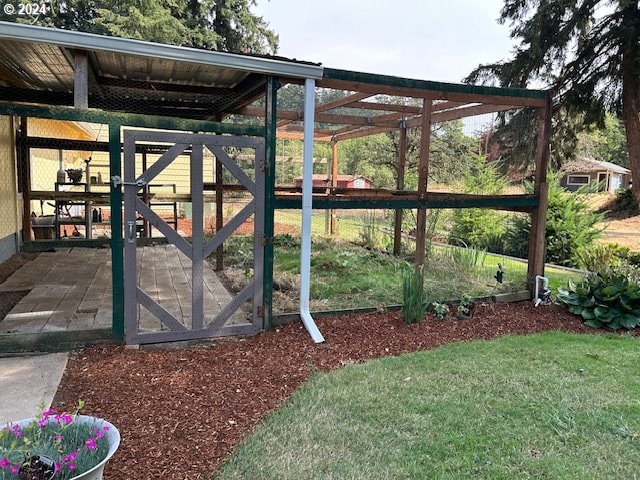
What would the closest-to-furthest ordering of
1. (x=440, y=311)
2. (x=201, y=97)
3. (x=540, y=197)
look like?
(x=440, y=311), (x=540, y=197), (x=201, y=97)

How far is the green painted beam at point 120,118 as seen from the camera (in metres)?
3.25

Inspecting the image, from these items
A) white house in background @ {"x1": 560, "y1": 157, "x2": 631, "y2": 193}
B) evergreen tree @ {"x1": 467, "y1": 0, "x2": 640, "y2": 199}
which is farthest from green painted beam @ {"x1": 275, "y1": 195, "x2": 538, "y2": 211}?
white house in background @ {"x1": 560, "y1": 157, "x2": 631, "y2": 193}

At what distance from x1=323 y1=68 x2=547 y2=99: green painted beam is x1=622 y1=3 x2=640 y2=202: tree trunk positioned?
5894mm

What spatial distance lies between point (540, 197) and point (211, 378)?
13.7ft

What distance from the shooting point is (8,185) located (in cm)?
650

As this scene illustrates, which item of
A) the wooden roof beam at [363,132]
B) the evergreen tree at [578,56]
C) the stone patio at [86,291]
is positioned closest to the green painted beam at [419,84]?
the stone patio at [86,291]

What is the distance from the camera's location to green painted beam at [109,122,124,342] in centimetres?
350

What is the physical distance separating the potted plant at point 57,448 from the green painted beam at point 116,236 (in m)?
1.78

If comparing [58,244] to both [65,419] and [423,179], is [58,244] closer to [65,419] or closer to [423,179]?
[423,179]

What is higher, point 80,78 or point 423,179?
point 80,78

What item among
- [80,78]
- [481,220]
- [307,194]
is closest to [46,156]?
[80,78]

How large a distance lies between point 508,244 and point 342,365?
728cm

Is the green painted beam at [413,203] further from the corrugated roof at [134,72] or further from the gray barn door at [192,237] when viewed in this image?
the corrugated roof at [134,72]

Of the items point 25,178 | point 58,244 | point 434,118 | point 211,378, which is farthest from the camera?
point 58,244
